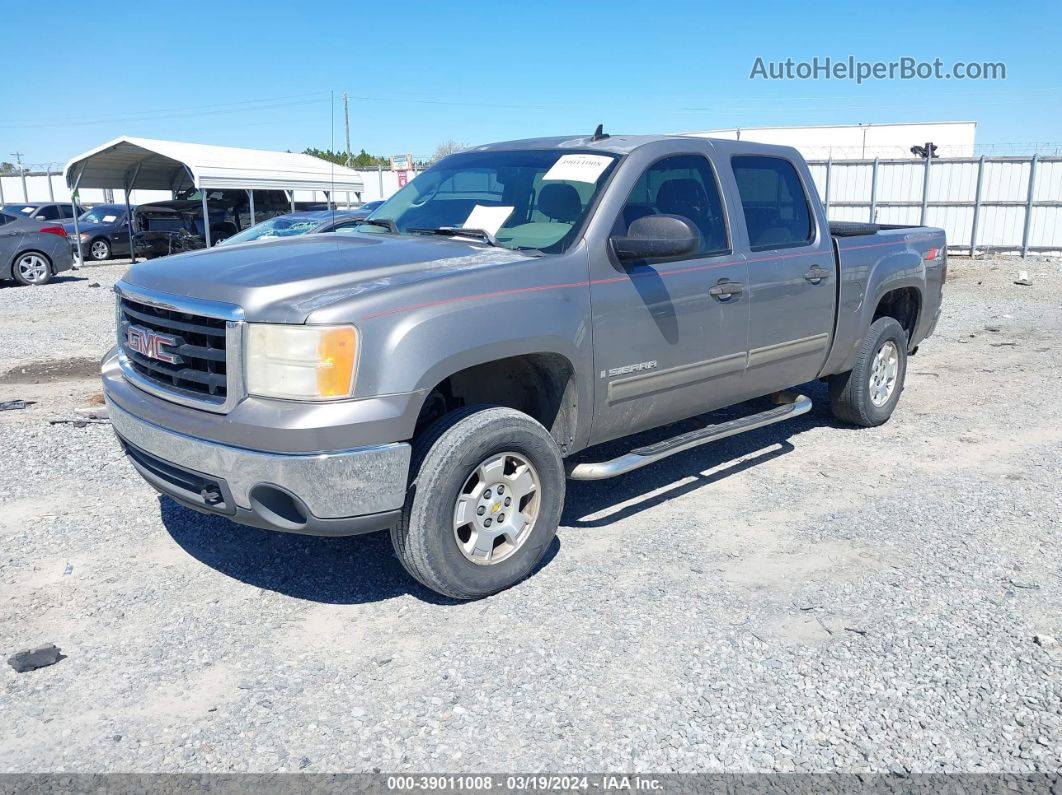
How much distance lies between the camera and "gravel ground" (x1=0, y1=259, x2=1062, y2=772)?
2.90 meters

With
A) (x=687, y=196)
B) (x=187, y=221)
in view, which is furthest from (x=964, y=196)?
(x=687, y=196)

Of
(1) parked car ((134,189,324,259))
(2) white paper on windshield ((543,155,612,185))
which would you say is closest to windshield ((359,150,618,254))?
(2) white paper on windshield ((543,155,612,185))

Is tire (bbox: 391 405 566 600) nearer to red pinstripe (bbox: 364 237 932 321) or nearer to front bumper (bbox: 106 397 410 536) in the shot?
front bumper (bbox: 106 397 410 536)

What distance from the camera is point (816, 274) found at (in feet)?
17.9

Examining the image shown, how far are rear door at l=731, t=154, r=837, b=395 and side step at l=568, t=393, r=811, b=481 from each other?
0.55 ft

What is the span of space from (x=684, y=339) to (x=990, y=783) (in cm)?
248

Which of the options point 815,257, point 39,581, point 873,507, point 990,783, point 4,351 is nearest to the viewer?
point 990,783

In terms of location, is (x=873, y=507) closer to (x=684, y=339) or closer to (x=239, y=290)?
(x=684, y=339)

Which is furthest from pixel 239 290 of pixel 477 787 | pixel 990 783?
pixel 990 783

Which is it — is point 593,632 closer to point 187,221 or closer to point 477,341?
point 477,341

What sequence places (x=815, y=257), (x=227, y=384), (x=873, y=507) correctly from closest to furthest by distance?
(x=227, y=384) → (x=873, y=507) → (x=815, y=257)

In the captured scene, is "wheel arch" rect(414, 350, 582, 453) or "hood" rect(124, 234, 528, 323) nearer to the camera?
"hood" rect(124, 234, 528, 323)

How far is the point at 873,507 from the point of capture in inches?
197

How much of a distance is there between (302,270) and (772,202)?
3.11 m
